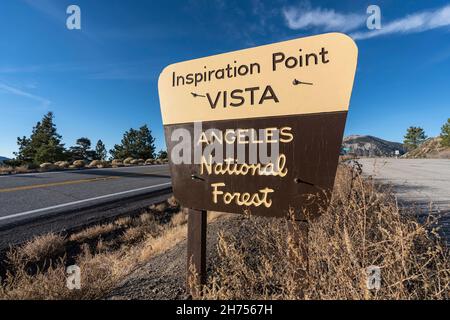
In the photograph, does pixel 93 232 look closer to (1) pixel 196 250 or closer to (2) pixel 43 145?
(1) pixel 196 250

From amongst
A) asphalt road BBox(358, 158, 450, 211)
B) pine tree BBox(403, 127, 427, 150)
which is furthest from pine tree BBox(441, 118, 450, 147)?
asphalt road BBox(358, 158, 450, 211)

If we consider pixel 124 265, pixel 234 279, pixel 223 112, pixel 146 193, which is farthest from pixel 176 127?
pixel 146 193

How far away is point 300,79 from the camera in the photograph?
221 cm

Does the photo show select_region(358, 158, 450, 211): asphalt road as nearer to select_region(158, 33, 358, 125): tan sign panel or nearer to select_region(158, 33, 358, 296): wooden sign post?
select_region(158, 33, 358, 296): wooden sign post

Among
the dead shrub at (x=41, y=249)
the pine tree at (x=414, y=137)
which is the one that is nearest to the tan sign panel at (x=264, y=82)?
the dead shrub at (x=41, y=249)

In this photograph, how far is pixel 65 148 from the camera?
48.9 metres

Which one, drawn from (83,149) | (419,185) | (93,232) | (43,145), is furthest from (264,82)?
(83,149)

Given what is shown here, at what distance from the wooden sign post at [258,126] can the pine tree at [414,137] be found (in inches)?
4760

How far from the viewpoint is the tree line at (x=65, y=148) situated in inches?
1769
